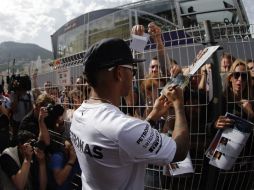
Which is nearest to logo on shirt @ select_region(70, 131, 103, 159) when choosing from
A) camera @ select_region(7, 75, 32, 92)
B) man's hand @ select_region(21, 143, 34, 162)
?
man's hand @ select_region(21, 143, 34, 162)

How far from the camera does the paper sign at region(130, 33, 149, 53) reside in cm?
318

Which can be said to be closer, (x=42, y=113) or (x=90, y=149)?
(x=90, y=149)

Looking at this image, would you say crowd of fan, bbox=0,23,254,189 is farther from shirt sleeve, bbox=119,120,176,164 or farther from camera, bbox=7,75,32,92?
shirt sleeve, bbox=119,120,176,164

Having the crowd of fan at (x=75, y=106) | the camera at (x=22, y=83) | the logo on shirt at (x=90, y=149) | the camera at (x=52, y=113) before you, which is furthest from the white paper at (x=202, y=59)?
the camera at (x=22, y=83)

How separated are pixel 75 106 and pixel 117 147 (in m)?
2.57

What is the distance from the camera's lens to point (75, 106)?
169 inches

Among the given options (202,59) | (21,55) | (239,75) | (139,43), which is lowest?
(239,75)

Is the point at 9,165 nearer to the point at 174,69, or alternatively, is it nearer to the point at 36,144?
the point at 36,144

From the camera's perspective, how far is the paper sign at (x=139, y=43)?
318 centimetres

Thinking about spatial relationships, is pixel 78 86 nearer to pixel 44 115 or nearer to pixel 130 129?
pixel 44 115

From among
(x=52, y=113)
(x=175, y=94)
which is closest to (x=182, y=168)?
(x=175, y=94)

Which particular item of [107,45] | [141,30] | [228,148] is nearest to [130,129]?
[107,45]

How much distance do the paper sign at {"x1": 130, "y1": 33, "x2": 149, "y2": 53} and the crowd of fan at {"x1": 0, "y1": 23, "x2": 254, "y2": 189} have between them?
0.06m

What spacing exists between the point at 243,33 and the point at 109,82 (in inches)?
69.7
